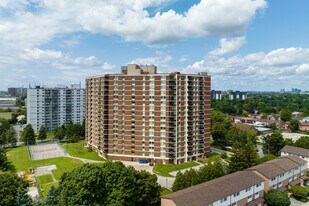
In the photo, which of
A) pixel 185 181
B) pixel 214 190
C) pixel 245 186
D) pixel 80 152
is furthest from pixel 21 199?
pixel 80 152

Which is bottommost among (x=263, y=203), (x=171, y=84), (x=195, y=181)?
(x=263, y=203)

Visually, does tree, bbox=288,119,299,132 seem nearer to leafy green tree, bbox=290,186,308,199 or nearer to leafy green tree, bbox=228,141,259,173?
leafy green tree, bbox=228,141,259,173

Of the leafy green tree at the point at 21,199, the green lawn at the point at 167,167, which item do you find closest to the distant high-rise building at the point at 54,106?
the green lawn at the point at 167,167

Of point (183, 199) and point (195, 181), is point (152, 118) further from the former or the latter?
point (183, 199)

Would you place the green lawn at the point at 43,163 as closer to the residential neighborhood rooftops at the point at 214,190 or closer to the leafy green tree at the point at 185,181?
the leafy green tree at the point at 185,181

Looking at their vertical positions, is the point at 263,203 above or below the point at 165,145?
below

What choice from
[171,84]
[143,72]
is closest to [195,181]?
[171,84]

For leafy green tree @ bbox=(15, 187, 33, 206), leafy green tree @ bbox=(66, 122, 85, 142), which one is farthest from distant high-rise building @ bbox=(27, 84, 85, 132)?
leafy green tree @ bbox=(15, 187, 33, 206)
